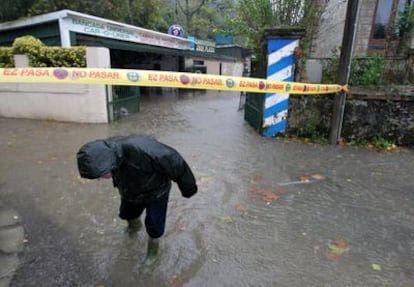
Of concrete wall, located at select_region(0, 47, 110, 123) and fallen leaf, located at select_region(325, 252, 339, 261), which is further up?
concrete wall, located at select_region(0, 47, 110, 123)

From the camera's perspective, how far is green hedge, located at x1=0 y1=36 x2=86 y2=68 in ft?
23.5

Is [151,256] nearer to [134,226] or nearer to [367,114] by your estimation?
[134,226]

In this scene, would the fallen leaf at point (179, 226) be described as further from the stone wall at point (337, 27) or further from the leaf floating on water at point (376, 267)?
the stone wall at point (337, 27)

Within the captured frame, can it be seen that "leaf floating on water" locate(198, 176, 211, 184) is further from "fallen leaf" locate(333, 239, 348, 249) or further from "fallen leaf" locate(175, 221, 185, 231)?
"fallen leaf" locate(333, 239, 348, 249)

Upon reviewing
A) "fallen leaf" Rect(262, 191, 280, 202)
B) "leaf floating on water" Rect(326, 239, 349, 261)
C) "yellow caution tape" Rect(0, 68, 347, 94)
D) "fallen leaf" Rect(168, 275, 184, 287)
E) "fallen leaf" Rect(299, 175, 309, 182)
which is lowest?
"fallen leaf" Rect(168, 275, 184, 287)

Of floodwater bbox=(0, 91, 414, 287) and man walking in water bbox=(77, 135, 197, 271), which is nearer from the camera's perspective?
man walking in water bbox=(77, 135, 197, 271)

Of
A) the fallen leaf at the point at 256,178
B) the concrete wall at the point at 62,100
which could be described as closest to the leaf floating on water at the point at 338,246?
the fallen leaf at the point at 256,178

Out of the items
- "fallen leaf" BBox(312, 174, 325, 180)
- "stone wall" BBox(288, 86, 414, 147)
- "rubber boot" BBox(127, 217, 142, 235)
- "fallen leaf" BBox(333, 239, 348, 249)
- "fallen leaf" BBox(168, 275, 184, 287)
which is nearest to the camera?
"fallen leaf" BBox(168, 275, 184, 287)

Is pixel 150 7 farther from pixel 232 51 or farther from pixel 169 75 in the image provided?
pixel 169 75

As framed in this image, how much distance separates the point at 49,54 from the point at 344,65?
22.3 ft

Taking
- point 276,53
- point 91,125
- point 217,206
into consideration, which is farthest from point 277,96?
point 91,125

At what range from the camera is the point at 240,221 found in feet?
10.6

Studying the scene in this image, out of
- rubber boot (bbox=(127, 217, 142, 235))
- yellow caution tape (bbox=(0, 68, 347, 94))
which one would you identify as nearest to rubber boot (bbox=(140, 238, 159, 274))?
rubber boot (bbox=(127, 217, 142, 235))

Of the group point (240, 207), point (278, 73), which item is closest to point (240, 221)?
point (240, 207)
